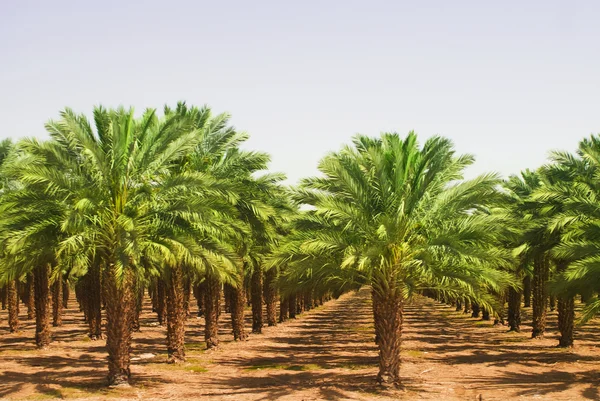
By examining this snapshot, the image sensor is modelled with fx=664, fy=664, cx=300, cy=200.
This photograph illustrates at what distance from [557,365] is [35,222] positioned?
19.3m

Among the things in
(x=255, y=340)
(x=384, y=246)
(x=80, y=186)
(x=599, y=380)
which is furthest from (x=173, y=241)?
Answer: (x=255, y=340)

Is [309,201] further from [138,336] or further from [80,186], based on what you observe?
[138,336]

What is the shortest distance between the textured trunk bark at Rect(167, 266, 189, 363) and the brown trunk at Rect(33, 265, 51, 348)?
23.1 ft

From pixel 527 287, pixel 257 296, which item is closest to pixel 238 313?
pixel 257 296

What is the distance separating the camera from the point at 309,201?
821 inches

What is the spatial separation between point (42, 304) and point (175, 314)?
770cm

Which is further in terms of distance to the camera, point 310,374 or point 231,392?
point 310,374

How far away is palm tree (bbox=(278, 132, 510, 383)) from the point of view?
19.1m

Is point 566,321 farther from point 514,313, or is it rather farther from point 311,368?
point 311,368

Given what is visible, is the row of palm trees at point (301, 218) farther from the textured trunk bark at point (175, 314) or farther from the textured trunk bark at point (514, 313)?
the textured trunk bark at point (514, 313)

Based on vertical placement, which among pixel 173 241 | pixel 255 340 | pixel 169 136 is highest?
pixel 169 136

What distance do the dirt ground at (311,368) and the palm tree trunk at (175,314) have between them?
0.64 metres

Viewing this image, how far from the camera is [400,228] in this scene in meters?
18.9

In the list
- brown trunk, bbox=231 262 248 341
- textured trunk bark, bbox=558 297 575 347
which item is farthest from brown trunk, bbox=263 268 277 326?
textured trunk bark, bbox=558 297 575 347
